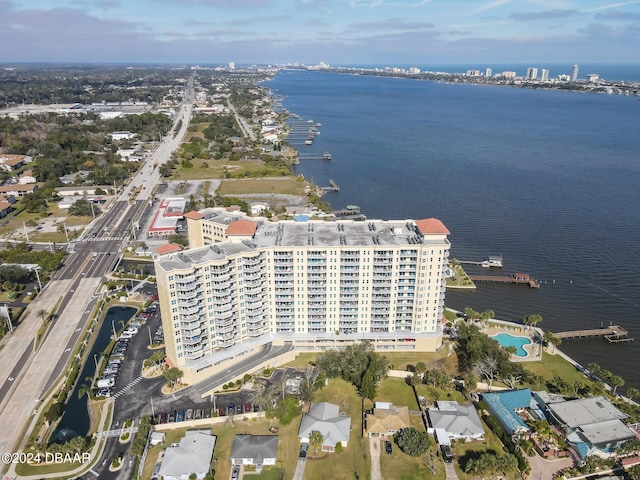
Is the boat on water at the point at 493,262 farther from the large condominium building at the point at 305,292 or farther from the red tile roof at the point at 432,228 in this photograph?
the red tile roof at the point at 432,228

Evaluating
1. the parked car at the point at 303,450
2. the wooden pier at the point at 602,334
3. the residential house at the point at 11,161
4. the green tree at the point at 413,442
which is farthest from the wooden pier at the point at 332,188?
the residential house at the point at 11,161

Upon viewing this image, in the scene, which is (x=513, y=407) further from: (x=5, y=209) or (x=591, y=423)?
(x=5, y=209)

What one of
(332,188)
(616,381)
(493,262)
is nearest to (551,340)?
(616,381)

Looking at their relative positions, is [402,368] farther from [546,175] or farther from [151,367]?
[546,175]

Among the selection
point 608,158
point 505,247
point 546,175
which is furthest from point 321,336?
point 608,158

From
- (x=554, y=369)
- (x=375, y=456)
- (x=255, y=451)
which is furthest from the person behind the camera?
(x=554, y=369)
